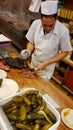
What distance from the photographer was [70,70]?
3.39 metres

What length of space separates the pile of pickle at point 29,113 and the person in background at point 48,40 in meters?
0.75

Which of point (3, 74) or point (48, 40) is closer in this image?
point (3, 74)

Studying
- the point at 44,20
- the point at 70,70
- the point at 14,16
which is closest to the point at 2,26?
the point at 14,16

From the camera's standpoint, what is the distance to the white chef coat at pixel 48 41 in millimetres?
2035

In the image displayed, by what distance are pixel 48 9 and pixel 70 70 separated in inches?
72.0

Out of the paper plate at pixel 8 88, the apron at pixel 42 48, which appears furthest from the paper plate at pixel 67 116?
the apron at pixel 42 48

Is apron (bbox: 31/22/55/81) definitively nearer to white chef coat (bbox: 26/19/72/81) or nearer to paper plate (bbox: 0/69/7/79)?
white chef coat (bbox: 26/19/72/81)

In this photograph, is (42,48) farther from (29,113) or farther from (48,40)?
(29,113)

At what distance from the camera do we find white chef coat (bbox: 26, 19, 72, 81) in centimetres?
204

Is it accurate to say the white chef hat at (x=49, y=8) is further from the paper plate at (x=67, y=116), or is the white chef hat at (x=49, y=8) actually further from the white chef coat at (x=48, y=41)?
the paper plate at (x=67, y=116)

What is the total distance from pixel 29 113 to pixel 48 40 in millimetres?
Answer: 1236

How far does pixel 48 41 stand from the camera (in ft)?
6.94

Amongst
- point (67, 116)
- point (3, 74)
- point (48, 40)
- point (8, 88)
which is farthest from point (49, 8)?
point (67, 116)

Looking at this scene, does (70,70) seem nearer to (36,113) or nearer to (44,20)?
(44,20)
